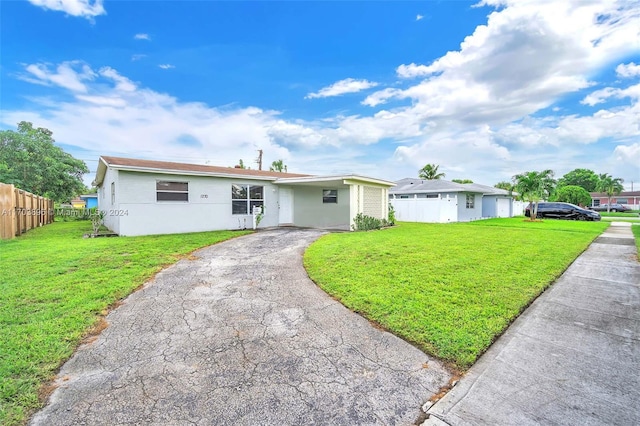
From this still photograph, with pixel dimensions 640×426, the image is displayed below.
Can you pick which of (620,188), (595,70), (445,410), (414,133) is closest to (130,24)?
(445,410)

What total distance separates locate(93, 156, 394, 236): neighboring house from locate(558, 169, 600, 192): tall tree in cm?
6288

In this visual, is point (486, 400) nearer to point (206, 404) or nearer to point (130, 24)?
point (206, 404)

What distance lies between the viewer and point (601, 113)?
14.8m

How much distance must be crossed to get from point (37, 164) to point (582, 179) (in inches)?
3316

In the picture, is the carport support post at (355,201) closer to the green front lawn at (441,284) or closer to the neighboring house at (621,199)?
the green front lawn at (441,284)

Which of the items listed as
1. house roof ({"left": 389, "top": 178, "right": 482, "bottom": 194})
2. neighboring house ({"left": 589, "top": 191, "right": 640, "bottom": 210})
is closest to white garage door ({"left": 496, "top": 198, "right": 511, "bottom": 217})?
house roof ({"left": 389, "top": 178, "right": 482, "bottom": 194})

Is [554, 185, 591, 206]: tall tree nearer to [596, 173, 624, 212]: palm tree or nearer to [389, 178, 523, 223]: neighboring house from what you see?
[596, 173, 624, 212]: palm tree

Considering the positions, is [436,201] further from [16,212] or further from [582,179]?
[582,179]

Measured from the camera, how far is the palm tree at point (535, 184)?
2198cm

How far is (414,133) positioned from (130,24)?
17011mm

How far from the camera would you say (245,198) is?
45.3 feet

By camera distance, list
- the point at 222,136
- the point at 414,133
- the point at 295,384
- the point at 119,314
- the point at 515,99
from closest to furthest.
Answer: the point at 295,384
the point at 119,314
the point at 515,99
the point at 222,136
the point at 414,133

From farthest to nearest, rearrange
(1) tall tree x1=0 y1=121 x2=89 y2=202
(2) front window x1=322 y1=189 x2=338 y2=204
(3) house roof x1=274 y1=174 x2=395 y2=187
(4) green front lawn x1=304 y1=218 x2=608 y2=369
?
(1) tall tree x1=0 y1=121 x2=89 y2=202 < (2) front window x1=322 y1=189 x2=338 y2=204 < (3) house roof x1=274 y1=174 x2=395 y2=187 < (4) green front lawn x1=304 y1=218 x2=608 y2=369

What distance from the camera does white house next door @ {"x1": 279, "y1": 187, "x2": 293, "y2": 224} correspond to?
15107mm
